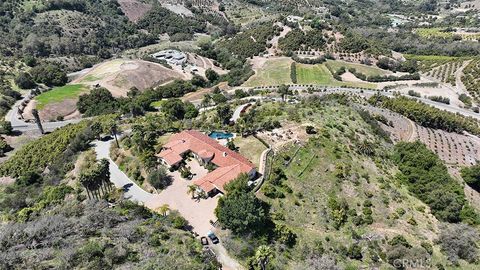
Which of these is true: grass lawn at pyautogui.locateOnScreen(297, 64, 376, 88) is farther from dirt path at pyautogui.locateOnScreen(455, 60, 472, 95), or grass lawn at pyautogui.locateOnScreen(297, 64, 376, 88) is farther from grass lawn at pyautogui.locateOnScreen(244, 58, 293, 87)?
dirt path at pyautogui.locateOnScreen(455, 60, 472, 95)

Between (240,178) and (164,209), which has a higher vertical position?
(240,178)

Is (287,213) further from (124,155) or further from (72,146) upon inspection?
(72,146)

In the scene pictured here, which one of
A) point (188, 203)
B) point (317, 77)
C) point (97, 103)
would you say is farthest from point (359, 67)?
point (188, 203)

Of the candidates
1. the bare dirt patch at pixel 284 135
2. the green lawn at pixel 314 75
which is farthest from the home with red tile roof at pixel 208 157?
the green lawn at pixel 314 75

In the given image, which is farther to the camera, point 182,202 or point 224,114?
point 224,114

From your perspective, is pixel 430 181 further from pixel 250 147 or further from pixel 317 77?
pixel 317 77

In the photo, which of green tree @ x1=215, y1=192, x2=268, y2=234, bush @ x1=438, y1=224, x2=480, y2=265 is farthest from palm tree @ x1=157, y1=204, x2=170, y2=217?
bush @ x1=438, y1=224, x2=480, y2=265
